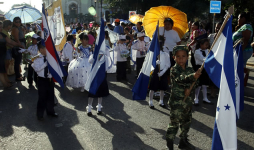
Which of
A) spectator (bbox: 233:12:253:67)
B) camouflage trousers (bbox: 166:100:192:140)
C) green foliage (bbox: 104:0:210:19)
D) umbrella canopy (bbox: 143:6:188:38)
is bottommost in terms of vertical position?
camouflage trousers (bbox: 166:100:192:140)

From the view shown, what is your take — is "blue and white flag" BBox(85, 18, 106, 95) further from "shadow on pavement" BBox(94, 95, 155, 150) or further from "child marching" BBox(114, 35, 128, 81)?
"child marching" BBox(114, 35, 128, 81)

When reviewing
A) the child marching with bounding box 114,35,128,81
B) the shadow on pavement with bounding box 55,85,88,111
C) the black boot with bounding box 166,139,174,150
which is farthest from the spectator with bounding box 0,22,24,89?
the black boot with bounding box 166,139,174,150

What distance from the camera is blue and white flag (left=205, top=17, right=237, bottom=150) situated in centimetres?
307

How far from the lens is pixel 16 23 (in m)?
8.50

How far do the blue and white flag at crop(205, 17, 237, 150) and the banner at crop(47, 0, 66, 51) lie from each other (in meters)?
4.34

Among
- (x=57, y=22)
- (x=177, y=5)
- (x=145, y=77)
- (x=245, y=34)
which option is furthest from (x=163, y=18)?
(x=177, y=5)

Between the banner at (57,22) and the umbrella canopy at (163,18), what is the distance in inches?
88.9

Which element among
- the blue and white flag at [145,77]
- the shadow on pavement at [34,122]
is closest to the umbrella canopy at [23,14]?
the shadow on pavement at [34,122]

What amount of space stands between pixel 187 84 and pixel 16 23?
22.9 ft

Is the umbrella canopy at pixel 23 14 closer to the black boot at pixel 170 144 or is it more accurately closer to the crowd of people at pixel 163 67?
the crowd of people at pixel 163 67

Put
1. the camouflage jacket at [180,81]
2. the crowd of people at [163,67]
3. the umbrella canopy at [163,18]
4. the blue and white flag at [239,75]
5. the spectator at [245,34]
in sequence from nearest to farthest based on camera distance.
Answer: the camouflage jacket at [180,81] → the crowd of people at [163,67] → the blue and white flag at [239,75] → the spectator at [245,34] → the umbrella canopy at [163,18]

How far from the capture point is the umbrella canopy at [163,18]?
6793mm

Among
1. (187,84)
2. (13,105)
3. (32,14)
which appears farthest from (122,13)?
(187,84)

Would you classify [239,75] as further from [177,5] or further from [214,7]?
[177,5]
